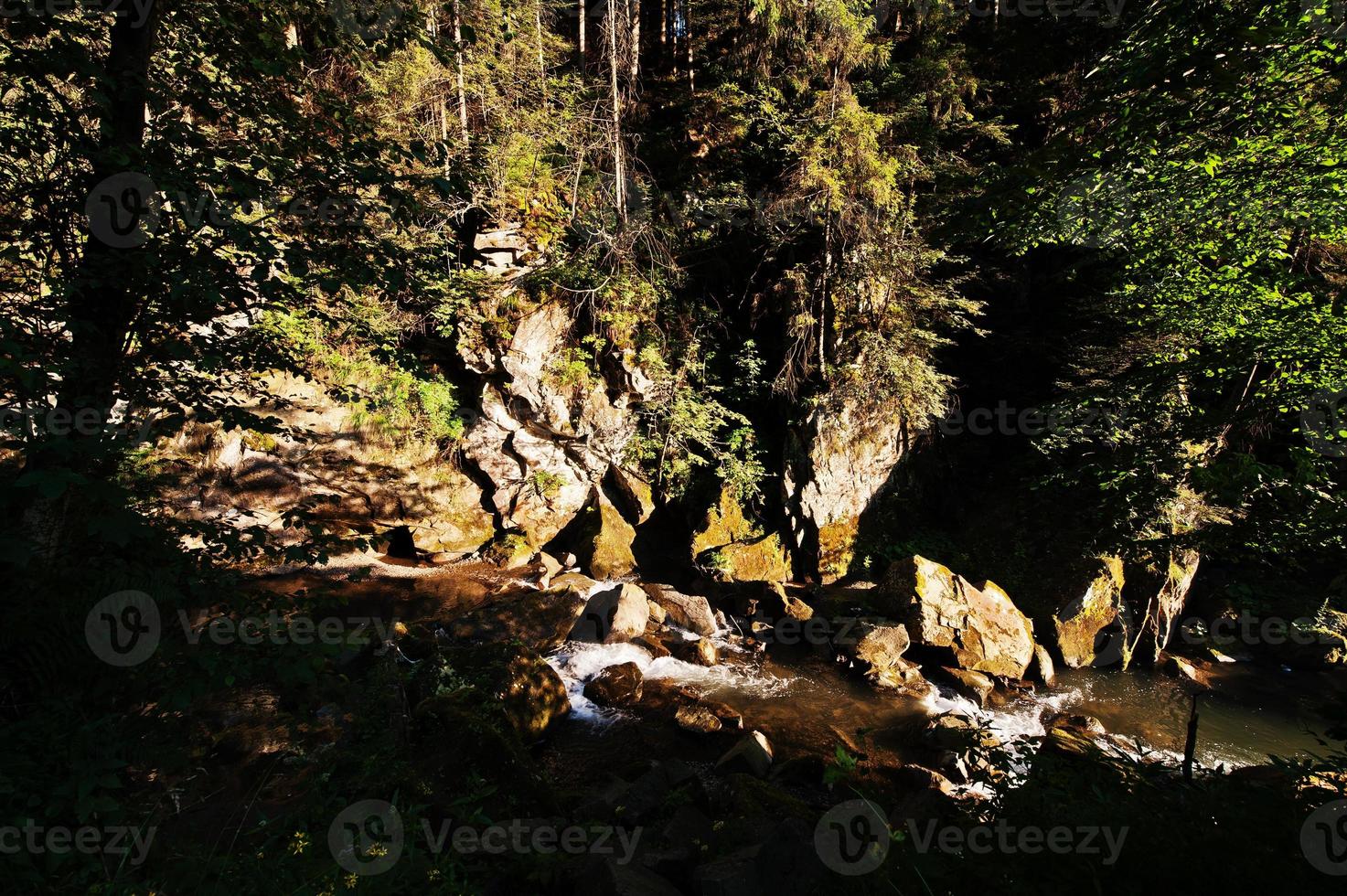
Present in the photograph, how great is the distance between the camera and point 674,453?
13.2 m

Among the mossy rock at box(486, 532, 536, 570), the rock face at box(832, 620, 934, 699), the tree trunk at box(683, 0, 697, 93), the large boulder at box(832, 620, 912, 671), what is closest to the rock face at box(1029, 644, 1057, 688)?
the rock face at box(832, 620, 934, 699)

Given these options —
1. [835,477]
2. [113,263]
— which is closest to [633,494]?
[835,477]

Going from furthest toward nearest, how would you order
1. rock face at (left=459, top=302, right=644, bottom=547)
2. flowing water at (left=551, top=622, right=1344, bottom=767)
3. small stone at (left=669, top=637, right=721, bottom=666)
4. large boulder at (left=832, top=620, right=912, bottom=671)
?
rock face at (left=459, top=302, right=644, bottom=547) → small stone at (left=669, top=637, right=721, bottom=666) → large boulder at (left=832, top=620, right=912, bottom=671) → flowing water at (left=551, top=622, right=1344, bottom=767)

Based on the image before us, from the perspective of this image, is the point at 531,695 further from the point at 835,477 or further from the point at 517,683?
the point at 835,477

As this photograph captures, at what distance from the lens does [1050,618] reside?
10031mm

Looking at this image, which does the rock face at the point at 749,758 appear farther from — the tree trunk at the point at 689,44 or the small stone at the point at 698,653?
the tree trunk at the point at 689,44

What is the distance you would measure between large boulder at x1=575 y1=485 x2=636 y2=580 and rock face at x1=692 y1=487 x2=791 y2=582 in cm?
173

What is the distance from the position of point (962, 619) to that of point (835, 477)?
151 inches

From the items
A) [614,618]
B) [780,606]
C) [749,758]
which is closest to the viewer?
[749,758]

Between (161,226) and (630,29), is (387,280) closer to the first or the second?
(161,226)

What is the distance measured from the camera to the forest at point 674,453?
2.56 meters

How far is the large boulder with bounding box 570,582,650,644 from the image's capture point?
31.3 feet

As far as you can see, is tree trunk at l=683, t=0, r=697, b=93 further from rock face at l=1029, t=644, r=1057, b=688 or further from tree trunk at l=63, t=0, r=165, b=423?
rock face at l=1029, t=644, r=1057, b=688

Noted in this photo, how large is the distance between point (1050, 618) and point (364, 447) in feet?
47.0
